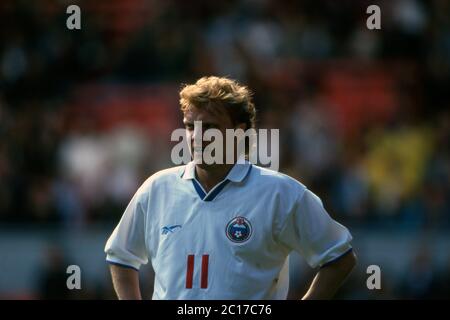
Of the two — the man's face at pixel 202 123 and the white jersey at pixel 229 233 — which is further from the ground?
the man's face at pixel 202 123

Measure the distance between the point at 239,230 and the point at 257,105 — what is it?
7285 mm

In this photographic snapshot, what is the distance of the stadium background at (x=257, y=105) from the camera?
1167 centimetres

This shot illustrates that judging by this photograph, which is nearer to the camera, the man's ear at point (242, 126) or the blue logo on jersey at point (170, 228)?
the blue logo on jersey at point (170, 228)

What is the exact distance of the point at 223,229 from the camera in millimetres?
5520

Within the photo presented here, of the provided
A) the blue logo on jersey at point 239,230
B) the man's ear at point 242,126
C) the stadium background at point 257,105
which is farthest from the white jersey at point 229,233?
the stadium background at point 257,105

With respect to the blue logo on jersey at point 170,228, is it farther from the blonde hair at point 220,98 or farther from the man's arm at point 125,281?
the blonde hair at point 220,98

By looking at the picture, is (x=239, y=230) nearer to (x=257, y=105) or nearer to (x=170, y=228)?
(x=170, y=228)

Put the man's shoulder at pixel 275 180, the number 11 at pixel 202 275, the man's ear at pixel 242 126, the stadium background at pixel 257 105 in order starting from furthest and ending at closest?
the stadium background at pixel 257 105 → the man's ear at pixel 242 126 → the man's shoulder at pixel 275 180 → the number 11 at pixel 202 275

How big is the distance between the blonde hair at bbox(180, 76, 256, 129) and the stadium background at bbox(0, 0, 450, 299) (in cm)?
505

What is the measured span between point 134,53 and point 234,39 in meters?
1.29

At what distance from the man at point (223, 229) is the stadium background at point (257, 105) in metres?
4.95

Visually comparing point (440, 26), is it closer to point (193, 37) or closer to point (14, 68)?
point (193, 37)

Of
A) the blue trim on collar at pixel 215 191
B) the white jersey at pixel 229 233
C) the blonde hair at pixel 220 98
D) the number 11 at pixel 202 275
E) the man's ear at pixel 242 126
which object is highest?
the blonde hair at pixel 220 98
